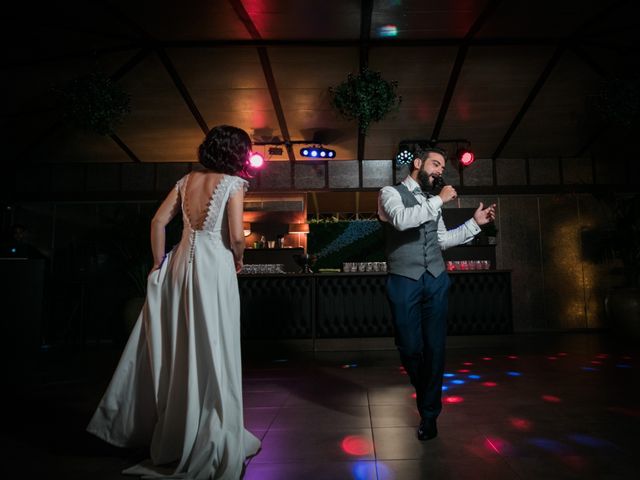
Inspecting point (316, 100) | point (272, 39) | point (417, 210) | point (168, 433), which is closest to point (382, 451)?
point (168, 433)

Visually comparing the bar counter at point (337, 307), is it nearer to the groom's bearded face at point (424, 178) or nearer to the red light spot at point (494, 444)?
the groom's bearded face at point (424, 178)

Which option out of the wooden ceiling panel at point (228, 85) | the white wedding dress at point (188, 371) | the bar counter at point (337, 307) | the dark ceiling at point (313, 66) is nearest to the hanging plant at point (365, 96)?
the dark ceiling at point (313, 66)

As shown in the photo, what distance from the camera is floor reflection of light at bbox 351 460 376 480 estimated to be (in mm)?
1769

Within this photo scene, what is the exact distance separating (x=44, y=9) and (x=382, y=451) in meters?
5.92

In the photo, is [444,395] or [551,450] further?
[444,395]

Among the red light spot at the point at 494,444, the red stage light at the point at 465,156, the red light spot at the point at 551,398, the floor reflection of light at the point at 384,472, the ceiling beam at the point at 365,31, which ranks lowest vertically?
the red light spot at the point at 551,398

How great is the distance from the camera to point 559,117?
7113mm

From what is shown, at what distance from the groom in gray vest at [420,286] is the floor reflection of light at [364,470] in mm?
440

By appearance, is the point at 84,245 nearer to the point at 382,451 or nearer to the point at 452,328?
the point at 452,328

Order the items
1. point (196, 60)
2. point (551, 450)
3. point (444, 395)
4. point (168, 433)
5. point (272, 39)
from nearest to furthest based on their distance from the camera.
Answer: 1. point (168, 433)
2. point (551, 450)
3. point (444, 395)
4. point (272, 39)
5. point (196, 60)

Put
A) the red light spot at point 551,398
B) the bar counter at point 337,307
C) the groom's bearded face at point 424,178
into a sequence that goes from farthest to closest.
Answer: the bar counter at point 337,307 → the red light spot at point 551,398 → the groom's bearded face at point 424,178

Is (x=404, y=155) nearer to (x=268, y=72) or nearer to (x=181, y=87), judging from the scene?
(x=268, y=72)

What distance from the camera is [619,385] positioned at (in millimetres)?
3338

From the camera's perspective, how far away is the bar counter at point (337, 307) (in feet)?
18.8
